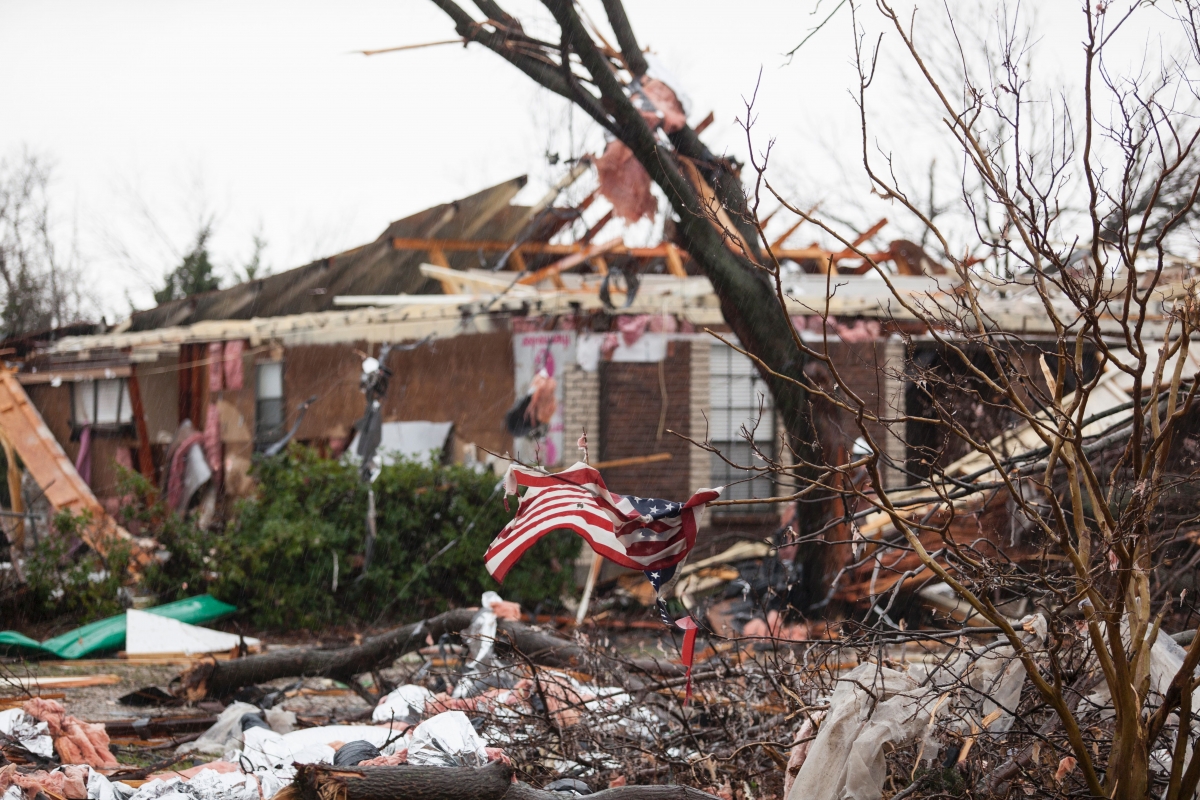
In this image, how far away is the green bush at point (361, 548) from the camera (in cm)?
1021

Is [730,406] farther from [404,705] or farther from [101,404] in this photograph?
[101,404]

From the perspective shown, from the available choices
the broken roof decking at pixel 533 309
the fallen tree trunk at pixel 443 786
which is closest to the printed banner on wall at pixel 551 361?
the broken roof decking at pixel 533 309

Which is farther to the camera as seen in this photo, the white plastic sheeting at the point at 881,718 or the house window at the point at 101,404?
the house window at the point at 101,404

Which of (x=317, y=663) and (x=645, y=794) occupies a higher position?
(x=645, y=794)

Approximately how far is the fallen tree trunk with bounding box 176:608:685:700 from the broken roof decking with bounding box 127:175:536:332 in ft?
27.9

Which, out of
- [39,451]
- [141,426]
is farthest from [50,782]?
[141,426]

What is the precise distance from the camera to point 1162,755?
11.4ft

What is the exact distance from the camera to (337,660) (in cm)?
706

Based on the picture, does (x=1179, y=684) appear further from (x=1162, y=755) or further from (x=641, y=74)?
(x=641, y=74)

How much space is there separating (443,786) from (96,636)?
6.22m

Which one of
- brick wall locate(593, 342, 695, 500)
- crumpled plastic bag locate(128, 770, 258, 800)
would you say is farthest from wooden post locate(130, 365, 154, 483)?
crumpled plastic bag locate(128, 770, 258, 800)

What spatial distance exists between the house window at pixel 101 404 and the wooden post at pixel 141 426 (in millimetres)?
563

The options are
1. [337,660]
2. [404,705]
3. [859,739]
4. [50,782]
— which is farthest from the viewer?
[337,660]

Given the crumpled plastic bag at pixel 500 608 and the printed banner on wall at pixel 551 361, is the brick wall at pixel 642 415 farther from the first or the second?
the crumpled plastic bag at pixel 500 608
